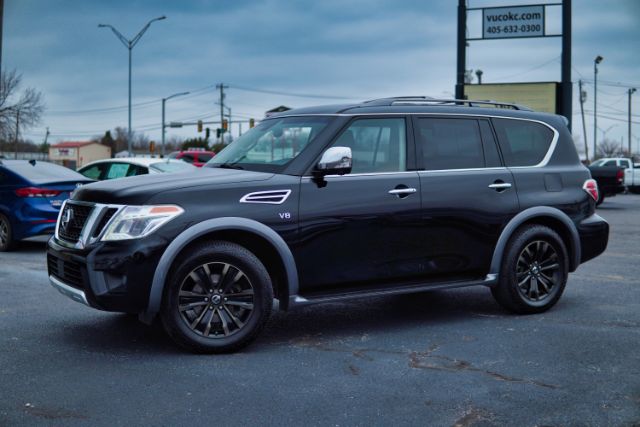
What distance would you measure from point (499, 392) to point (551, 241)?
8.93ft

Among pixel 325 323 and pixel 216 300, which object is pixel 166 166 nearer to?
pixel 325 323

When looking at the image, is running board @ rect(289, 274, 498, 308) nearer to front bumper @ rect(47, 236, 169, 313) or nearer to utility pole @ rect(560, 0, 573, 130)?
front bumper @ rect(47, 236, 169, 313)

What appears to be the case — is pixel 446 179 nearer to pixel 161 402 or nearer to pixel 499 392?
pixel 499 392

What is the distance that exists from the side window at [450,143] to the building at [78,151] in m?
128

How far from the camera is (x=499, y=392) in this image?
15.3ft

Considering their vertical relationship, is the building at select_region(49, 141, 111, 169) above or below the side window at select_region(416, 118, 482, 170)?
above

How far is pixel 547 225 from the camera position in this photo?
719 centimetres

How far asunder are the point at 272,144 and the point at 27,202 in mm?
6916

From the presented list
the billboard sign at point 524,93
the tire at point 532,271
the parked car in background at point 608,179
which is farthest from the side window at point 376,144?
the billboard sign at point 524,93

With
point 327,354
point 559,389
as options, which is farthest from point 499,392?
point 327,354

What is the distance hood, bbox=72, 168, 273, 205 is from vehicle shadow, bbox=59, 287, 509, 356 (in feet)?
3.62

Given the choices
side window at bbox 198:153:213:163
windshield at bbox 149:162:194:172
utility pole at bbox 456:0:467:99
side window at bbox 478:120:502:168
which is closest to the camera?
side window at bbox 478:120:502:168

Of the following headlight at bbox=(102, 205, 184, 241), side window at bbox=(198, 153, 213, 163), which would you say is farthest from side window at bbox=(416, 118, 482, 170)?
side window at bbox=(198, 153, 213, 163)

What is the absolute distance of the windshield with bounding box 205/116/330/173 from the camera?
6.13 m
